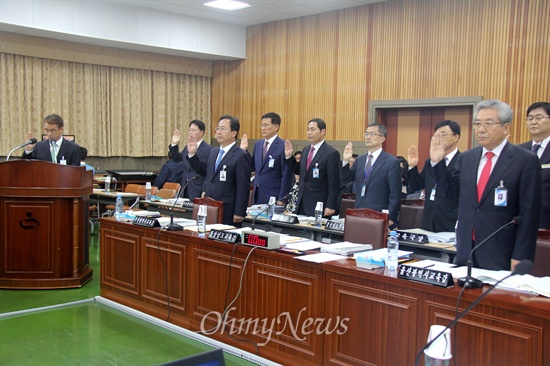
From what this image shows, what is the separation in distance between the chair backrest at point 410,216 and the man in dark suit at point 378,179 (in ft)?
1.08

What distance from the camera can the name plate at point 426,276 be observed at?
8.25 ft

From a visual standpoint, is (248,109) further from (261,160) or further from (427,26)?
(261,160)

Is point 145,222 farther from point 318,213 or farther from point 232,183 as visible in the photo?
point 318,213

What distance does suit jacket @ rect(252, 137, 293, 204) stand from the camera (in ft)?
19.7

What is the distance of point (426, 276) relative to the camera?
2.60 metres

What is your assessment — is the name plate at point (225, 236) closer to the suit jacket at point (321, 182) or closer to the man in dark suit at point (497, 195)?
Result: the man in dark suit at point (497, 195)

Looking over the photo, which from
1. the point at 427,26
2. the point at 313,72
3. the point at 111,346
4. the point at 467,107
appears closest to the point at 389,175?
the point at 111,346

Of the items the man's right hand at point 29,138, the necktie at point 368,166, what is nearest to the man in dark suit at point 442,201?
the necktie at point 368,166

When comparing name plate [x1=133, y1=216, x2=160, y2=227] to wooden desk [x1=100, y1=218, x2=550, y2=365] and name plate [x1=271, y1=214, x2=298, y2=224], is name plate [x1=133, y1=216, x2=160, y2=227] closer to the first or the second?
wooden desk [x1=100, y1=218, x2=550, y2=365]

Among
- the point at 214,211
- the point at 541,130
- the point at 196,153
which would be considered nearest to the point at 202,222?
the point at 214,211

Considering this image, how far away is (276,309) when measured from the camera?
10.8 feet

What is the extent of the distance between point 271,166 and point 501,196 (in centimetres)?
339

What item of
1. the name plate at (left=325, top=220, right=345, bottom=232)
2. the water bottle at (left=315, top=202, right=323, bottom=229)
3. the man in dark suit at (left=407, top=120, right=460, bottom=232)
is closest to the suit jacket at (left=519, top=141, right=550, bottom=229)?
the man in dark suit at (left=407, top=120, right=460, bottom=232)

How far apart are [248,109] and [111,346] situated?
24.2ft
